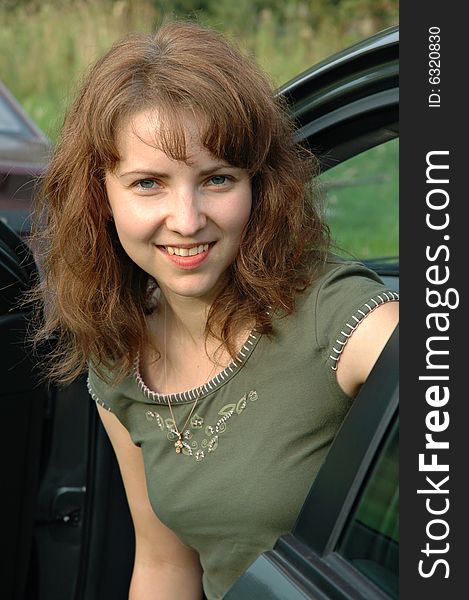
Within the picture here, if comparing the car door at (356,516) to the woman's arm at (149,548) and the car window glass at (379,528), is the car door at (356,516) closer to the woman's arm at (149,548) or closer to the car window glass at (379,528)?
the car window glass at (379,528)

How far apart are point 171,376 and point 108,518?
20.7 inches

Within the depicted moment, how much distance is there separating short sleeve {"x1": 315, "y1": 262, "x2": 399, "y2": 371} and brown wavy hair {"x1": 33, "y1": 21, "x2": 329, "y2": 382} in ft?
0.25

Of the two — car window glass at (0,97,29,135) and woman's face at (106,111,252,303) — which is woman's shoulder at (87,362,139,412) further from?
car window glass at (0,97,29,135)

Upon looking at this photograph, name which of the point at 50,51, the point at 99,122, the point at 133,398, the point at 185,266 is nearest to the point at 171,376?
the point at 133,398

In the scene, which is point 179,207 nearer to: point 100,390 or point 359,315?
point 359,315

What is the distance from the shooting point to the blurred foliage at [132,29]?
10.8 metres

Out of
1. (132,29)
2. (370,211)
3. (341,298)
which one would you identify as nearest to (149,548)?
(341,298)

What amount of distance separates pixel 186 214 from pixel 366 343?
34cm

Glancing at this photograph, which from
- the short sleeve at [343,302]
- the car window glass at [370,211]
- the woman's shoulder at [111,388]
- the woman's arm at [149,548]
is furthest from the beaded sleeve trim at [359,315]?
the car window glass at [370,211]

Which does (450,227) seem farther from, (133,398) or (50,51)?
(50,51)

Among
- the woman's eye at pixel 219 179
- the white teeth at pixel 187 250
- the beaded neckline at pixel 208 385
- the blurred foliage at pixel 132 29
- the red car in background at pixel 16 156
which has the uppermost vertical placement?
the blurred foliage at pixel 132 29

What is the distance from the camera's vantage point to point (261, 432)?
6.15ft

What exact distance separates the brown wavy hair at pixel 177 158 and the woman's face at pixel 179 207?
0.02 m

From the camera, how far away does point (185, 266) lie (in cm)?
185
